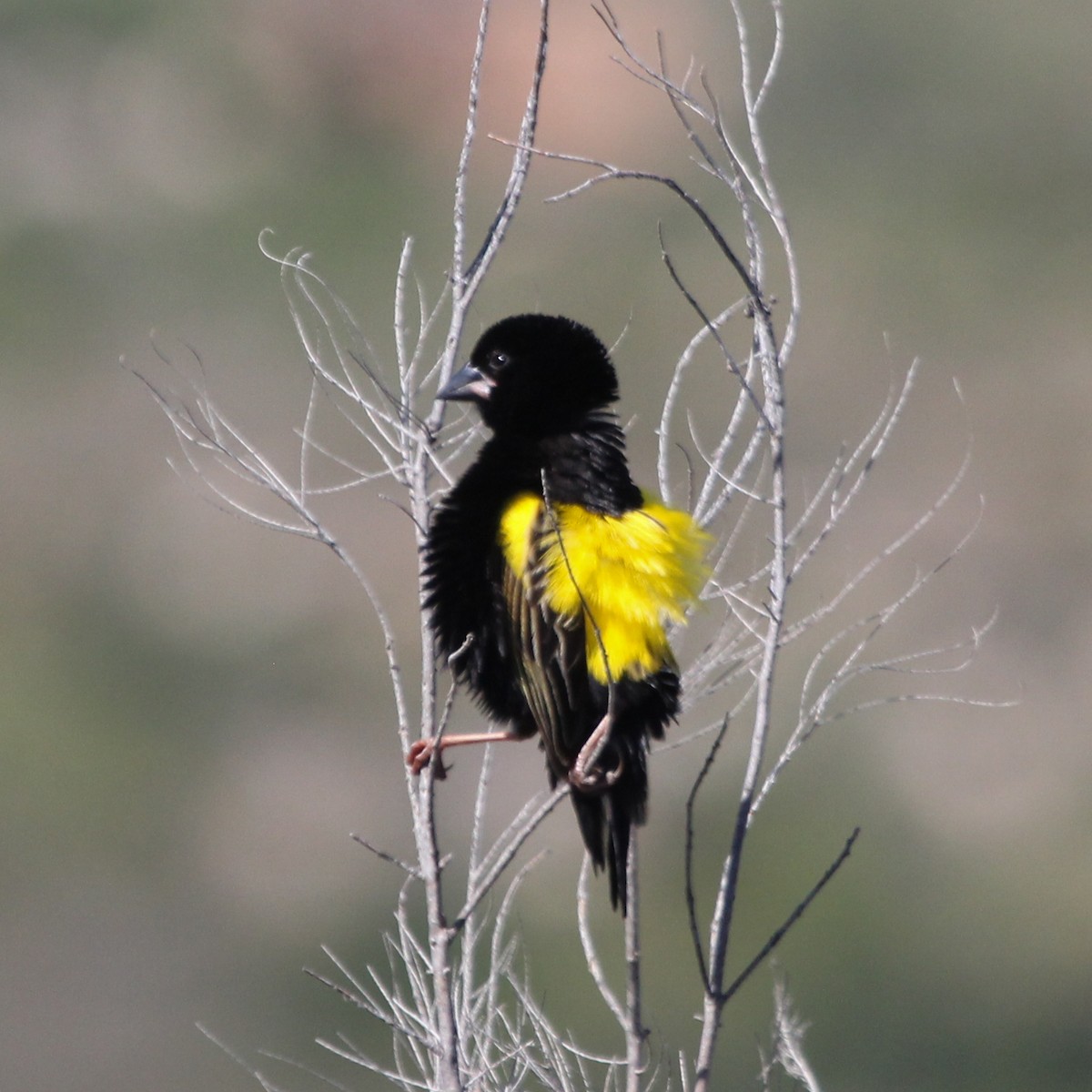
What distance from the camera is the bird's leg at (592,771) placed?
466 cm

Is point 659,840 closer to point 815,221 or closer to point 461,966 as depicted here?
point 815,221

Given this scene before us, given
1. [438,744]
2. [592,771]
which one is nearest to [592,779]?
[592,771]

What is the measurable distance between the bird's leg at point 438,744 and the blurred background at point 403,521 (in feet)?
26.4

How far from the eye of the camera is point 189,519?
1870 cm

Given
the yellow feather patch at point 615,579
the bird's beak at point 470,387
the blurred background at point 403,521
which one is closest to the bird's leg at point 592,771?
the yellow feather patch at point 615,579

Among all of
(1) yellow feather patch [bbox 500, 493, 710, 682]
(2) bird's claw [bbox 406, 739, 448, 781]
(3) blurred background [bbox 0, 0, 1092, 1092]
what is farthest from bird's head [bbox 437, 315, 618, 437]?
(3) blurred background [bbox 0, 0, 1092, 1092]

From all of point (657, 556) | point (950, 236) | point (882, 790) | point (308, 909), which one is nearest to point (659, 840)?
point (882, 790)

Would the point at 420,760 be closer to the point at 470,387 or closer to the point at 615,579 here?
the point at 615,579

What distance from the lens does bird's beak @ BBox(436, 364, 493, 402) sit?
5.21 metres

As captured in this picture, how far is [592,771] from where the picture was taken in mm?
4758

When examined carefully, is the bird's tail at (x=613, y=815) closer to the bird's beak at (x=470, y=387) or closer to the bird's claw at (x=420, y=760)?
the bird's claw at (x=420, y=760)

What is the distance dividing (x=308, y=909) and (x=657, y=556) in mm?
12496

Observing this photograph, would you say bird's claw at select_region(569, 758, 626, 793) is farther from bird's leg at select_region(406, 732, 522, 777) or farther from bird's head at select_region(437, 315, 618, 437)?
bird's head at select_region(437, 315, 618, 437)

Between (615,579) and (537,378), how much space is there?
0.77 meters
